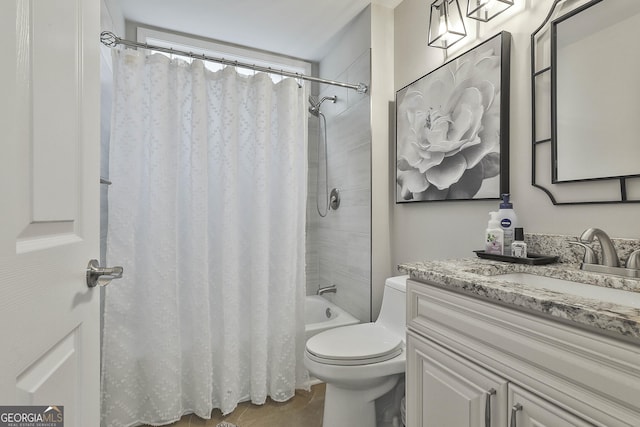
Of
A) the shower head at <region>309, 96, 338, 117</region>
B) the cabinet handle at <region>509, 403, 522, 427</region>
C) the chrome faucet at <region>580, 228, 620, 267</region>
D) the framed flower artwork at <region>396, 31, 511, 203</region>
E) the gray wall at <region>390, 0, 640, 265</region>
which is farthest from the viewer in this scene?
the shower head at <region>309, 96, 338, 117</region>

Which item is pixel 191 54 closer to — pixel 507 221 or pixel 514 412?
pixel 507 221

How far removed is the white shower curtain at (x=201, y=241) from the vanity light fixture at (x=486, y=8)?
3.30ft

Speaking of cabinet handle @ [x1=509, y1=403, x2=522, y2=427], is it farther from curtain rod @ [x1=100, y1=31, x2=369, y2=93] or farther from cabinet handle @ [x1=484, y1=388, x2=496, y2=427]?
curtain rod @ [x1=100, y1=31, x2=369, y2=93]

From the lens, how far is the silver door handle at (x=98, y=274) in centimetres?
75

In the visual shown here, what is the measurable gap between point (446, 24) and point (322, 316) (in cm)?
208

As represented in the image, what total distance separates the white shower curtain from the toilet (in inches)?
18.2

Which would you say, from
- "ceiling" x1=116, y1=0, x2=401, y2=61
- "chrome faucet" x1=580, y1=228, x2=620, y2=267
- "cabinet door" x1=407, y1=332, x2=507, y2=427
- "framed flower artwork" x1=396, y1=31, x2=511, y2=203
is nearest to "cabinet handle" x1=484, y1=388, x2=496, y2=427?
"cabinet door" x1=407, y1=332, x2=507, y2=427

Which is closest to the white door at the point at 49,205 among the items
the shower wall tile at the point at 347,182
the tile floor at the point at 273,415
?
the tile floor at the point at 273,415

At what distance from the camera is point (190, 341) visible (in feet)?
5.67

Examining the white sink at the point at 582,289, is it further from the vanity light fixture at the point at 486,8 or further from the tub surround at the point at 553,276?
the vanity light fixture at the point at 486,8

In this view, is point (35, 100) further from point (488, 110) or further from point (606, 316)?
point (488, 110)

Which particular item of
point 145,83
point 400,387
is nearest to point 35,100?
point 145,83

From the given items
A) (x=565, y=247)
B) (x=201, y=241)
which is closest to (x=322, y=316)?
(x=201, y=241)

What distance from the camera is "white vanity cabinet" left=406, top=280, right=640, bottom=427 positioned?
0.58 meters
